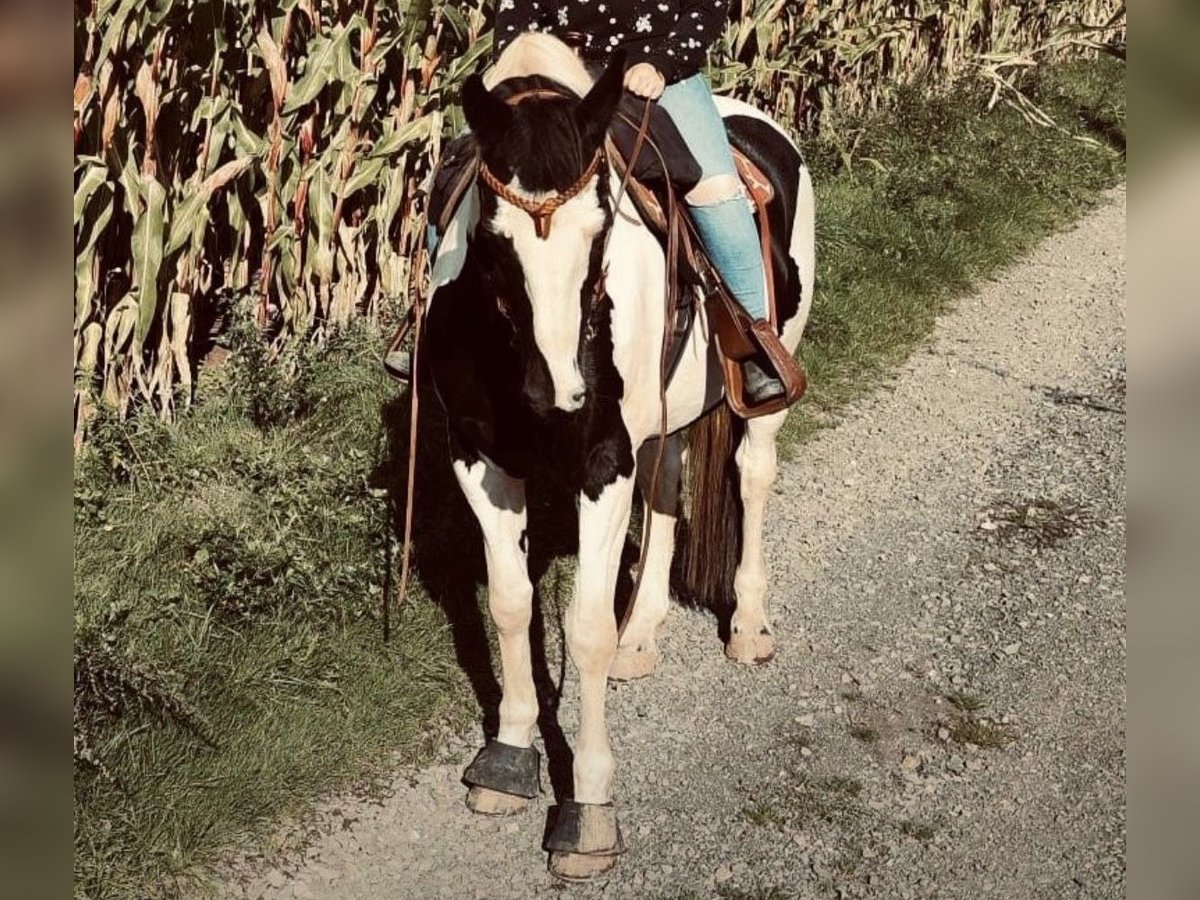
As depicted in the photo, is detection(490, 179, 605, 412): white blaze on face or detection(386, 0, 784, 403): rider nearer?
detection(490, 179, 605, 412): white blaze on face

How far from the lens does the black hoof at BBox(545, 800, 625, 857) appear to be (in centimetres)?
410

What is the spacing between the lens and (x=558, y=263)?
3217mm

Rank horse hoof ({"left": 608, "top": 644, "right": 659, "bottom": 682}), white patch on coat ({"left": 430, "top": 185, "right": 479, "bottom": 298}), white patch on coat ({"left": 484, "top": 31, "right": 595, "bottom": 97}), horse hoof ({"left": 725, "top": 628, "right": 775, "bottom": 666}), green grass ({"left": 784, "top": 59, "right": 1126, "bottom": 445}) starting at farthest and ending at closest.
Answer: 1. green grass ({"left": 784, "top": 59, "right": 1126, "bottom": 445})
2. horse hoof ({"left": 725, "top": 628, "right": 775, "bottom": 666})
3. horse hoof ({"left": 608, "top": 644, "right": 659, "bottom": 682})
4. white patch on coat ({"left": 430, "top": 185, "right": 479, "bottom": 298})
5. white patch on coat ({"left": 484, "top": 31, "right": 595, "bottom": 97})

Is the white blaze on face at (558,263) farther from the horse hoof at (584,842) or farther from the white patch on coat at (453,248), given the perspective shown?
the horse hoof at (584,842)

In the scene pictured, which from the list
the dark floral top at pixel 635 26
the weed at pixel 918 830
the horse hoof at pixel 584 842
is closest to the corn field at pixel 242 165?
the dark floral top at pixel 635 26

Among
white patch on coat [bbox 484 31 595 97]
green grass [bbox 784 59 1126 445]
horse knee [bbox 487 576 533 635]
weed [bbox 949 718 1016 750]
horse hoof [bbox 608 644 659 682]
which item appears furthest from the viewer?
green grass [bbox 784 59 1126 445]

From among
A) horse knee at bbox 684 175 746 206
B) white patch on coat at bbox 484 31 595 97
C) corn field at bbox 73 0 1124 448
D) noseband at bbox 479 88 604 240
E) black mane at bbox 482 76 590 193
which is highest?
white patch on coat at bbox 484 31 595 97

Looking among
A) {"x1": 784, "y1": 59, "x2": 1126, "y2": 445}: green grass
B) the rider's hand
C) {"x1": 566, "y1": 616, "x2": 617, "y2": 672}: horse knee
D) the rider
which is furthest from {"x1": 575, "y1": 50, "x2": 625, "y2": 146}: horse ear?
{"x1": 784, "y1": 59, "x2": 1126, "y2": 445}: green grass

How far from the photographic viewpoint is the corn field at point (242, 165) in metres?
5.54

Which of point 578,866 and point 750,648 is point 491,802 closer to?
point 578,866

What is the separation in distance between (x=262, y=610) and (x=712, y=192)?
2.13 meters

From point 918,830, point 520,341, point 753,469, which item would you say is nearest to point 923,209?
point 753,469

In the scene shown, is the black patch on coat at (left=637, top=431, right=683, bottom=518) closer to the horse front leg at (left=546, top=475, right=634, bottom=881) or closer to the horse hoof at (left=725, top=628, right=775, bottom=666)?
the horse hoof at (left=725, top=628, right=775, bottom=666)

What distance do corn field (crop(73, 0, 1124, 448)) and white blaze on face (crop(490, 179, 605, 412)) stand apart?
2.68 meters
